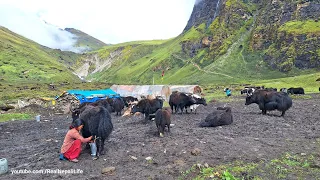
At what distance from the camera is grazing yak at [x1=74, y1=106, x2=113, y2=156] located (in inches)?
421

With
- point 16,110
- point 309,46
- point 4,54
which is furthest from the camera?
point 4,54

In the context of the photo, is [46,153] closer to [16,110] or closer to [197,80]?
[16,110]

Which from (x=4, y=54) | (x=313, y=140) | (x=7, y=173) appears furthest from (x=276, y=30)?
(x=4, y=54)

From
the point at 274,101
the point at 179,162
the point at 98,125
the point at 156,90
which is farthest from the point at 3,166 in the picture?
the point at 156,90

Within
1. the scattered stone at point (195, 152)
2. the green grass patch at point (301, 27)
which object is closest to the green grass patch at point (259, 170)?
the scattered stone at point (195, 152)

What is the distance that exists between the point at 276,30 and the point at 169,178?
105 meters

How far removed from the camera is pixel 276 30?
335 ft

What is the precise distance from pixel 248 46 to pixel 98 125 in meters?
107

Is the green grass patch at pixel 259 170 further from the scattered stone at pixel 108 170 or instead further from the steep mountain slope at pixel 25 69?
the steep mountain slope at pixel 25 69

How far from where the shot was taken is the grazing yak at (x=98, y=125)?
1070cm

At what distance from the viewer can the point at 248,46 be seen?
362ft

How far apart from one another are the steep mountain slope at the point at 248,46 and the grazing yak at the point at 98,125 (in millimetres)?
76472

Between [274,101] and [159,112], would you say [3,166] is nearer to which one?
[159,112]

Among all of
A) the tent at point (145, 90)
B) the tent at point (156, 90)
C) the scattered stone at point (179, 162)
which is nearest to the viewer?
the scattered stone at point (179, 162)
